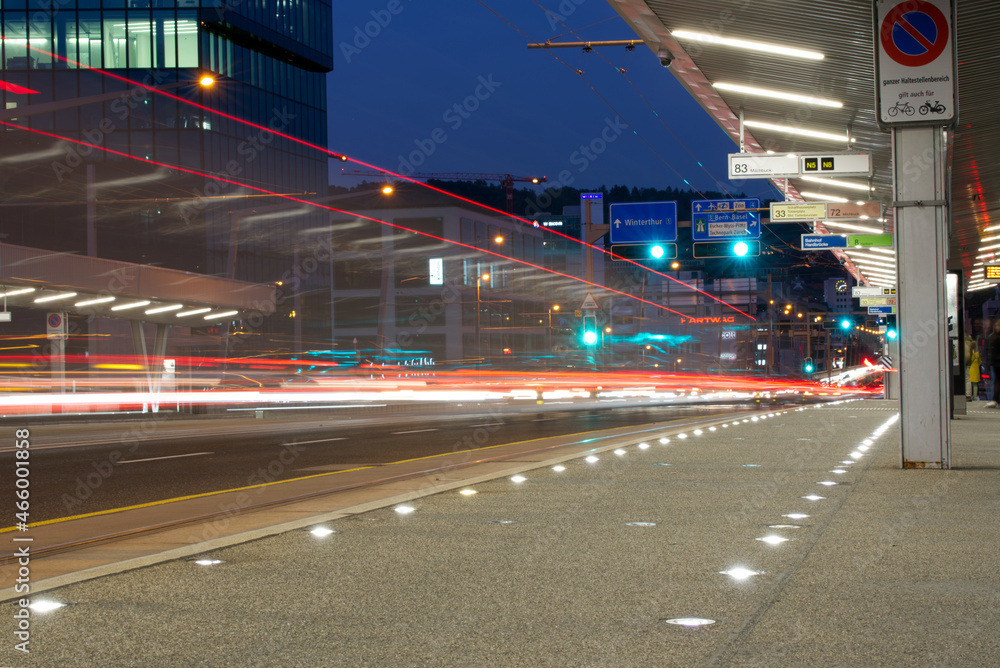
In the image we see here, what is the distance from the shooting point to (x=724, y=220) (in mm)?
34438

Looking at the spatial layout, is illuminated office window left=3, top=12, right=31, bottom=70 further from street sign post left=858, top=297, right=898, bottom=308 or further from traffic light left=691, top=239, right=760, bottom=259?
street sign post left=858, top=297, right=898, bottom=308

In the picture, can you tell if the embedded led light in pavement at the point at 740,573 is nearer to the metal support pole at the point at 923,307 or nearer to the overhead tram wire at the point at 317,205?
the metal support pole at the point at 923,307

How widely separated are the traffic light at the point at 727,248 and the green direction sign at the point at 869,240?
4783 millimetres

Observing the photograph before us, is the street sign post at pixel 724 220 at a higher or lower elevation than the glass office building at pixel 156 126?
lower

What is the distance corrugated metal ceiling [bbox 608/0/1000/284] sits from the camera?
13664 mm

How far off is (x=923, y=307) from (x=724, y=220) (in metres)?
24.0

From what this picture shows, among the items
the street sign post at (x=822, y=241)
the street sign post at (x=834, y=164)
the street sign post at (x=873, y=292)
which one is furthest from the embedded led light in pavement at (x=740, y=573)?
the street sign post at (x=873, y=292)

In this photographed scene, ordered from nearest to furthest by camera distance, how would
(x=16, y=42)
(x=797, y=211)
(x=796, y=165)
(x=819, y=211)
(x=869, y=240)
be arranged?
1. (x=796, y=165)
2. (x=819, y=211)
3. (x=797, y=211)
4. (x=869, y=240)
5. (x=16, y=42)

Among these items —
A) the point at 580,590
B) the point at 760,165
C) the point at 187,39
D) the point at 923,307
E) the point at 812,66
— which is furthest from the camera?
the point at 187,39

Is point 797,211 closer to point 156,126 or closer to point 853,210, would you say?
point 853,210

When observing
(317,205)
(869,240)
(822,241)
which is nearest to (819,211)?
(869,240)

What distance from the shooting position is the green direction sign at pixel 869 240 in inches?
1108

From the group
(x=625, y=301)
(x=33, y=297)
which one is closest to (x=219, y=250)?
(x=33, y=297)

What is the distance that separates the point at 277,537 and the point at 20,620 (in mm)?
2493
